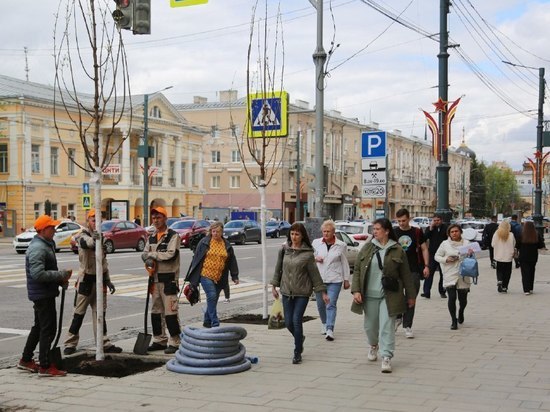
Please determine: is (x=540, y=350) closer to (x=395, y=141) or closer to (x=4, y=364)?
(x=4, y=364)

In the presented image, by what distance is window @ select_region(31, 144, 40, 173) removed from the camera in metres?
52.2

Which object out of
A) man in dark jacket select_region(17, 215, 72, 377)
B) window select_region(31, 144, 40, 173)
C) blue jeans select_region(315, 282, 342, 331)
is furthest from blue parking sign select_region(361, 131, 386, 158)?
window select_region(31, 144, 40, 173)

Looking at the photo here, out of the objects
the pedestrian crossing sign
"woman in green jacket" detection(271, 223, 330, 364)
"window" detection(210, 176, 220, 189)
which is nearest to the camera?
"woman in green jacket" detection(271, 223, 330, 364)

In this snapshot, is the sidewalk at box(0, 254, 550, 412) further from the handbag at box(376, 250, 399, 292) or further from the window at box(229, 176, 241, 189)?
the window at box(229, 176, 241, 189)

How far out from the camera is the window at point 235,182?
2990 inches

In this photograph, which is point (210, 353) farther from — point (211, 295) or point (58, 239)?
point (58, 239)

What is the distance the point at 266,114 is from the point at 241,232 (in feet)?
103

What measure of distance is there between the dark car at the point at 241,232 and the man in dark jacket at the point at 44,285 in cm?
3469

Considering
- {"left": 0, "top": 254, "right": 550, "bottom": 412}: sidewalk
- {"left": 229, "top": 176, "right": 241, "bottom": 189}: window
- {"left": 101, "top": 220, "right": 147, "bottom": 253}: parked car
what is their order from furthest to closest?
{"left": 229, "top": 176, "right": 241, "bottom": 189}: window → {"left": 101, "top": 220, "right": 147, "bottom": 253}: parked car → {"left": 0, "top": 254, "right": 550, "bottom": 412}: sidewalk

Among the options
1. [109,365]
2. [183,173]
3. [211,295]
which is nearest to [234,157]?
[183,173]

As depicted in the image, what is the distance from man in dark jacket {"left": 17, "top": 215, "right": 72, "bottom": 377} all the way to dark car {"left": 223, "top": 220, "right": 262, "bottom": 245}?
34.7 meters

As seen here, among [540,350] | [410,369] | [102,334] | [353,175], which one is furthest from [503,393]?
[353,175]

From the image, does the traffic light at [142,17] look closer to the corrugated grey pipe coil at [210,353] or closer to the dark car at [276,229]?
the corrugated grey pipe coil at [210,353]

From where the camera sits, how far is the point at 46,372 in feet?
25.8
